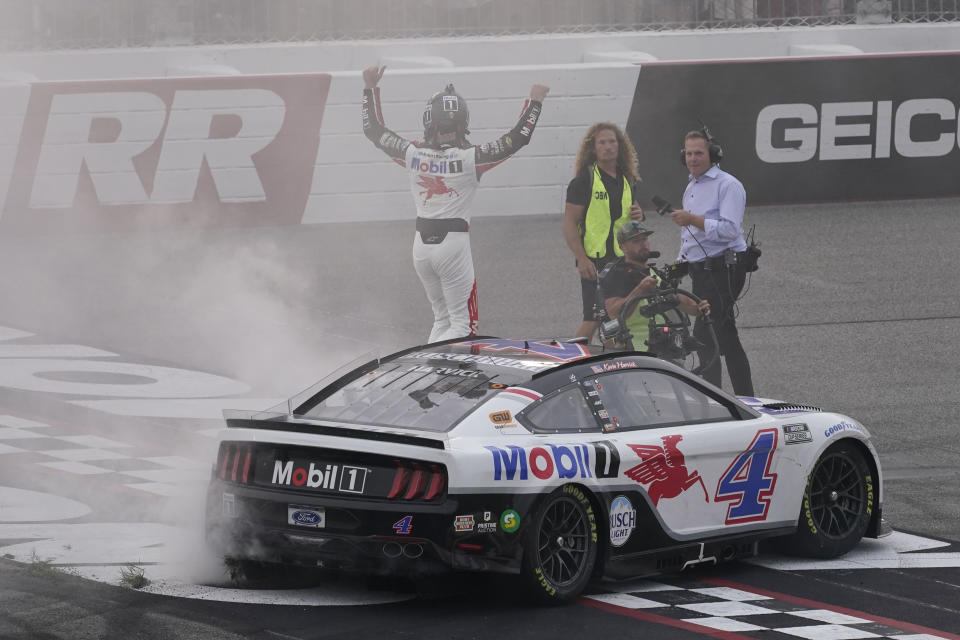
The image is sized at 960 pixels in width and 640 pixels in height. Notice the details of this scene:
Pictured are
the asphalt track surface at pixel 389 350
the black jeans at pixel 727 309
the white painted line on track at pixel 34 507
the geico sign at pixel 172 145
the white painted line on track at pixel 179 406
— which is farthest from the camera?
the geico sign at pixel 172 145

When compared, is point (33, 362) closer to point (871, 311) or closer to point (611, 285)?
point (611, 285)

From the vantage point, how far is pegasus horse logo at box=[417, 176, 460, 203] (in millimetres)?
10023

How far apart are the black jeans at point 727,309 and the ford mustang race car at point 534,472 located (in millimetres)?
2359

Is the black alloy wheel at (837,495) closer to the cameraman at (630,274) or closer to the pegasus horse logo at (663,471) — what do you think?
the pegasus horse logo at (663,471)

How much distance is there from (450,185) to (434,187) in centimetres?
11

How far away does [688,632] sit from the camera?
5.89 meters

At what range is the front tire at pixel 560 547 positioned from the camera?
19.9ft

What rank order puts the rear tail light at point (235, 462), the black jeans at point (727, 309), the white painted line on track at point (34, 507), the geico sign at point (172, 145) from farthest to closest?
the geico sign at point (172, 145) → the black jeans at point (727, 309) → the white painted line on track at point (34, 507) → the rear tail light at point (235, 462)

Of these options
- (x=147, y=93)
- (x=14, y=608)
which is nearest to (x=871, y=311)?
(x=147, y=93)

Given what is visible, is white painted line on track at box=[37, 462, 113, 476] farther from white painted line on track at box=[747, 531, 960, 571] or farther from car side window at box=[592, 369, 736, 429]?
white painted line on track at box=[747, 531, 960, 571]

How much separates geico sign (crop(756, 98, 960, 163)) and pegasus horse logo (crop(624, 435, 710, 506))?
11085mm

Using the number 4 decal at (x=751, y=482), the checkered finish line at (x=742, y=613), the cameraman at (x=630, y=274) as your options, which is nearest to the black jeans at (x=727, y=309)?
the cameraman at (x=630, y=274)

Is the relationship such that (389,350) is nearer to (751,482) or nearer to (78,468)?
(78,468)

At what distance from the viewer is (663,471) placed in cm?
665
